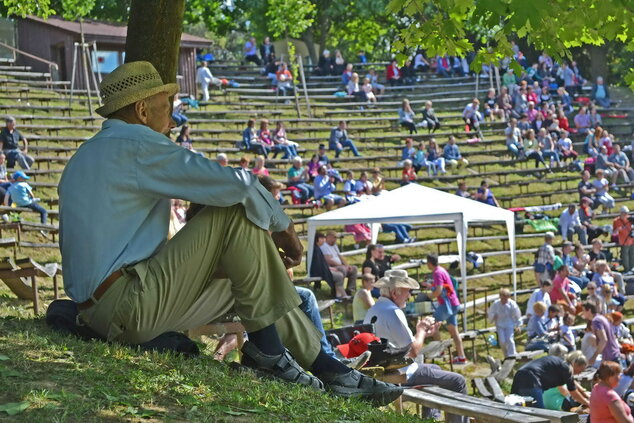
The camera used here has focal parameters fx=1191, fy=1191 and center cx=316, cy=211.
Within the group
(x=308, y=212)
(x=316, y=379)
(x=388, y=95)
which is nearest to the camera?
(x=316, y=379)

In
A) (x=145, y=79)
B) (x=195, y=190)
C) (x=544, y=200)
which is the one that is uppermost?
(x=145, y=79)

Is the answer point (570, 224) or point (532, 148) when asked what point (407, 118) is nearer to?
point (532, 148)

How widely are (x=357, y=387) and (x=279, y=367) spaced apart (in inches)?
16.2

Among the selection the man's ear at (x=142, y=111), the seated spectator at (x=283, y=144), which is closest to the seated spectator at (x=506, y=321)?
the seated spectator at (x=283, y=144)

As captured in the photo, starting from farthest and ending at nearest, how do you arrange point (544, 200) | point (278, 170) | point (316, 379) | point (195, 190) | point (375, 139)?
1. point (375, 139)
2. point (544, 200)
3. point (278, 170)
4. point (316, 379)
5. point (195, 190)

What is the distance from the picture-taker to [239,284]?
5.24 meters

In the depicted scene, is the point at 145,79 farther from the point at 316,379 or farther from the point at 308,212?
the point at 308,212

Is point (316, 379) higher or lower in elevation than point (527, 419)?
higher

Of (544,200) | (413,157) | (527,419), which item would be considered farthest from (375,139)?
(527,419)

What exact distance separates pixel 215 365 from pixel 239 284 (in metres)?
0.62

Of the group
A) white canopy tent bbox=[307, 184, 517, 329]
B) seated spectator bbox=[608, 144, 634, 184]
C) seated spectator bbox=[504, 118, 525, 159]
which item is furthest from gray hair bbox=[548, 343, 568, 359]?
seated spectator bbox=[504, 118, 525, 159]

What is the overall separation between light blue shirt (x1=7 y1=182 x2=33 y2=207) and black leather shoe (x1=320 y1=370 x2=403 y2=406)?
1512 cm

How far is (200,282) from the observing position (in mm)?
5270

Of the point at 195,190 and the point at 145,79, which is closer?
the point at 195,190
